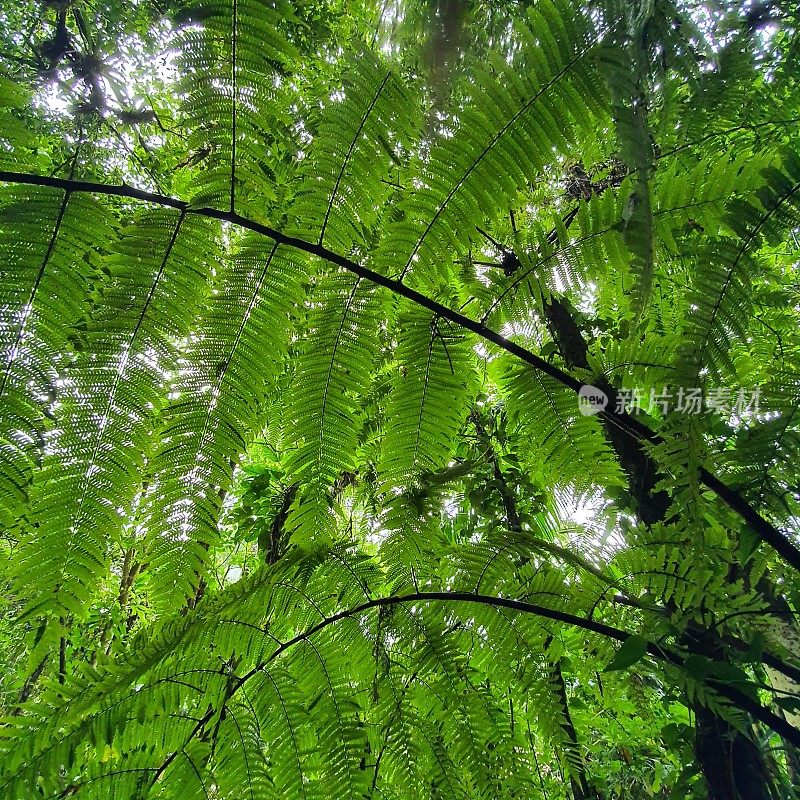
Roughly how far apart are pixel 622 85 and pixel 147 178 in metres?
3.90

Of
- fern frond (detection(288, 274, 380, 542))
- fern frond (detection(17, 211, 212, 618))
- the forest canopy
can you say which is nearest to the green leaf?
the forest canopy

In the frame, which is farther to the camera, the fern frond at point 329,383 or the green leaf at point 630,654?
the fern frond at point 329,383

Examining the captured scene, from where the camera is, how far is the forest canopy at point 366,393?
0.96m

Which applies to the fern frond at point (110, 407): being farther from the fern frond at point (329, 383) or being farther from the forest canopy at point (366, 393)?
the fern frond at point (329, 383)

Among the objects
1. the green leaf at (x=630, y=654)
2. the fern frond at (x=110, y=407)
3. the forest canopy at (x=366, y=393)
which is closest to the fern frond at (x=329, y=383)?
the forest canopy at (x=366, y=393)

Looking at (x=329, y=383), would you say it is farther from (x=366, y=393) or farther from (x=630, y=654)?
(x=630, y=654)

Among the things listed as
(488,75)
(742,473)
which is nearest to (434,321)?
A: (488,75)

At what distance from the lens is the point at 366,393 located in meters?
1.21

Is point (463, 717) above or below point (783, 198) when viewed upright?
below

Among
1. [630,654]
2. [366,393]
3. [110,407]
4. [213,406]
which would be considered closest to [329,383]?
[366,393]

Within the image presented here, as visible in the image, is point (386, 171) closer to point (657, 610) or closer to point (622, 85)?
point (622, 85)

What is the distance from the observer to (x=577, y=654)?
1479 mm

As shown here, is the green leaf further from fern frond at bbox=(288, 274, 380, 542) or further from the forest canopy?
fern frond at bbox=(288, 274, 380, 542)

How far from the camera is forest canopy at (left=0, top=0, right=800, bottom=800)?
3.16ft
